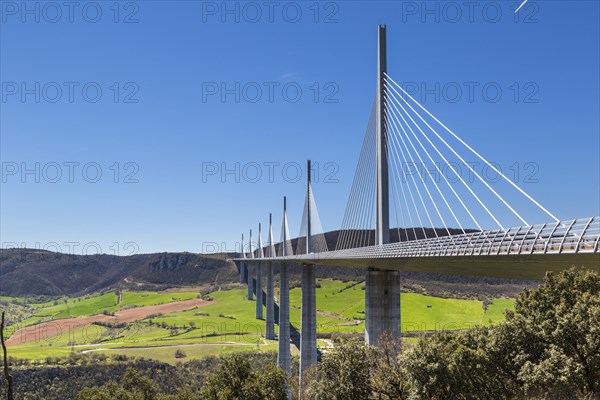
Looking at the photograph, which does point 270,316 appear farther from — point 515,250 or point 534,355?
point 515,250

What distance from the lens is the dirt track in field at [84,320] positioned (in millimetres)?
130625

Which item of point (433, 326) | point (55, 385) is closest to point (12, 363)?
point (55, 385)

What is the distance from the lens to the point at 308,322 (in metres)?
64.8

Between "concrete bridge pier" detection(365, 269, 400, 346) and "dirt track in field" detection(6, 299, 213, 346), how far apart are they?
107 meters

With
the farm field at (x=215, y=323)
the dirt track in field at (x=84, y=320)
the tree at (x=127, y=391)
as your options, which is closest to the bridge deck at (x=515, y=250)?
the tree at (x=127, y=391)

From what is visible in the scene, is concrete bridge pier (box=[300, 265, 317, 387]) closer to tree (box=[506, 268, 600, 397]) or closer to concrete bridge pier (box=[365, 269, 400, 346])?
concrete bridge pier (box=[365, 269, 400, 346])

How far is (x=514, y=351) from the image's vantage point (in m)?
22.2

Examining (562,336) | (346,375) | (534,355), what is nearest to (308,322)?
(346,375)

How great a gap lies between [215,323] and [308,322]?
71.5 m

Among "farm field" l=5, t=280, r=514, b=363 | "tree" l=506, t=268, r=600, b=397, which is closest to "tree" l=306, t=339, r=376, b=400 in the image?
"tree" l=506, t=268, r=600, b=397

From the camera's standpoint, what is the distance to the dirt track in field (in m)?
131

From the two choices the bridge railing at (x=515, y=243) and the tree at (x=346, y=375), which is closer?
the bridge railing at (x=515, y=243)

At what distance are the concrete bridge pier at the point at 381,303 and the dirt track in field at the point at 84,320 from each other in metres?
107

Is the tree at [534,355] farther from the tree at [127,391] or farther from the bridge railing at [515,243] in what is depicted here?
the tree at [127,391]
